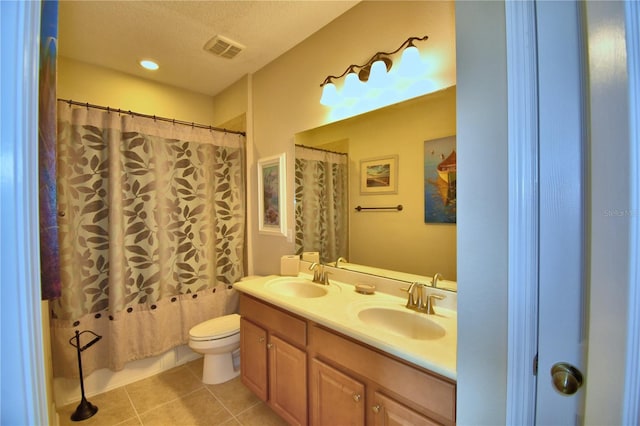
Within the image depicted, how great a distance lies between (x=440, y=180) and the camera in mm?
1320

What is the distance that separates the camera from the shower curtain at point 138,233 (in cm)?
182

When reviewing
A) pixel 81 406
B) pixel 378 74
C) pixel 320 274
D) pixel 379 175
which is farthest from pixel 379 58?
pixel 81 406

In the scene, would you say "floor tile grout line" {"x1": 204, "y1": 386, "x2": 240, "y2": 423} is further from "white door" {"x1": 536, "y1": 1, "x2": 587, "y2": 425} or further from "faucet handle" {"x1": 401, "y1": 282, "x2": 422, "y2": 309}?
"white door" {"x1": 536, "y1": 1, "x2": 587, "y2": 425}

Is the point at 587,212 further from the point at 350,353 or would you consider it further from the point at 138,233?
the point at 138,233

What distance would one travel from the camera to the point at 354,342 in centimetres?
111

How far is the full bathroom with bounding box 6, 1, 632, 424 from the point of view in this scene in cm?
71

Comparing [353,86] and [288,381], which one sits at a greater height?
[353,86]

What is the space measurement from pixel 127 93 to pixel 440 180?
9.74ft

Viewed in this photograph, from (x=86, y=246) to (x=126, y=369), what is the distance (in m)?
1.07

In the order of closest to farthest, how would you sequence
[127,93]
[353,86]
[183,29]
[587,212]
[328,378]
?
[587,212], [328,378], [353,86], [183,29], [127,93]

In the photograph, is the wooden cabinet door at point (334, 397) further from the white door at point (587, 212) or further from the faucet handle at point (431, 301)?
the white door at point (587, 212)

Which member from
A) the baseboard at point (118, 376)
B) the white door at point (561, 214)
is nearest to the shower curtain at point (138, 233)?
the baseboard at point (118, 376)

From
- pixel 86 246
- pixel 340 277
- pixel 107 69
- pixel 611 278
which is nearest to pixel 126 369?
pixel 86 246

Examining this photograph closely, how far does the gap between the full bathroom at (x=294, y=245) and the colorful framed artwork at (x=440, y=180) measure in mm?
37
